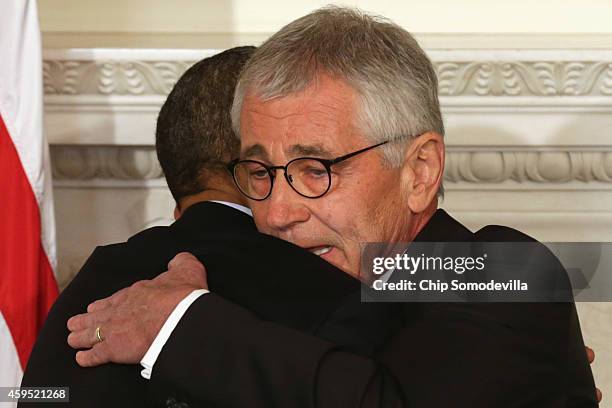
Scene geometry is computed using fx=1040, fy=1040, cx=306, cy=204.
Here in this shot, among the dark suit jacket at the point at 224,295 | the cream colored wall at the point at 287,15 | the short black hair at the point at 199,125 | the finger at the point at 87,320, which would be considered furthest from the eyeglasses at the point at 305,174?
the cream colored wall at the point at 287,15

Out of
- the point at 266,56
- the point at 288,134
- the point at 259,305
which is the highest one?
the point at 266,56

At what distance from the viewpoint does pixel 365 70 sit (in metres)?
1.79

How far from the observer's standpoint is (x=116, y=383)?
1.63 metres

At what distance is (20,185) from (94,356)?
93 cm

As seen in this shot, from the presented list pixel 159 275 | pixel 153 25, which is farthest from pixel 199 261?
pixel 153 25

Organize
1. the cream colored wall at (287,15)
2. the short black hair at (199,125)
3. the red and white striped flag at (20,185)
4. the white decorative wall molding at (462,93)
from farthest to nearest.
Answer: the cream colored wall at (287,15) → the white decorative wall molding at (462,93) → the red and white striped flag at (20,185) → the short black hair at (199,125)

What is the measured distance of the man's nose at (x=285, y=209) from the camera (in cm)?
181

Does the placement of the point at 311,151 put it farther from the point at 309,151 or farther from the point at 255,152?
the point at 255,152

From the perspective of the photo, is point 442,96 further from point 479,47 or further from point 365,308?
point 365,308

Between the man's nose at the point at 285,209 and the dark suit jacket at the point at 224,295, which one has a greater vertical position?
the man's nose at the point at 285,209

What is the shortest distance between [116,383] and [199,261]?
245mm

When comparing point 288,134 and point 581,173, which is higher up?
point 288,134

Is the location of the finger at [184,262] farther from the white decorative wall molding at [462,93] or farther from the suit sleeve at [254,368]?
the white decorative wall molding at [462,93]

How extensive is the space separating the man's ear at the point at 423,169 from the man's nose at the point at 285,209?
20cm
